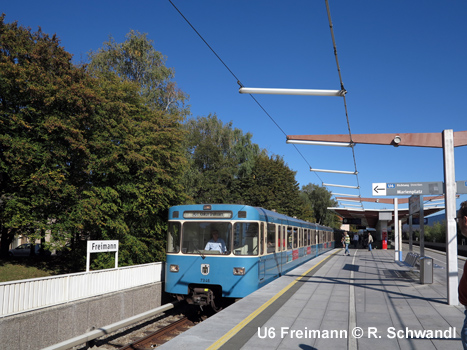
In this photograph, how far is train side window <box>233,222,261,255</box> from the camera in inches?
472

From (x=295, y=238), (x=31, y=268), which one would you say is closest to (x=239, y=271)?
(x=295, y=238)

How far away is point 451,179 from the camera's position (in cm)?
1070

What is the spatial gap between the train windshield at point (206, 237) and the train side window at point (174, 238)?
0.64 feet

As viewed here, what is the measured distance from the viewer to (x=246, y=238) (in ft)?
39.9

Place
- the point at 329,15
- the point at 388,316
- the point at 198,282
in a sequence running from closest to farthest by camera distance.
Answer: the point at 329,15, the point at 388,316, the point at 198,282

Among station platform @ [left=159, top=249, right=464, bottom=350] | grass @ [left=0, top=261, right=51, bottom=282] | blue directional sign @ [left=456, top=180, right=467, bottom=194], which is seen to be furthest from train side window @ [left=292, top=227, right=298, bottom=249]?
grass @ [left=0, top=261, right=51, bottom=282]

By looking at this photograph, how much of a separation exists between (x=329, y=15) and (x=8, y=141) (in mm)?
16564

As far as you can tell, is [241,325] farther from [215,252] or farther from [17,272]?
[17,272]

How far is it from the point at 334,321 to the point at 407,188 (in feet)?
19.2

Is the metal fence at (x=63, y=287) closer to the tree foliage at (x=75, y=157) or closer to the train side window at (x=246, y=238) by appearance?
the train side window at (x=246, y=238)

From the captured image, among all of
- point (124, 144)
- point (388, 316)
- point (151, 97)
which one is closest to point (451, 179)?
point (388, 316)

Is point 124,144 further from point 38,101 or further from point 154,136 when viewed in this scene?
point 38,101

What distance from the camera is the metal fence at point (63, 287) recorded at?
854cm

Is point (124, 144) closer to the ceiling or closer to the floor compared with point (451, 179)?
closer to the ceiling
